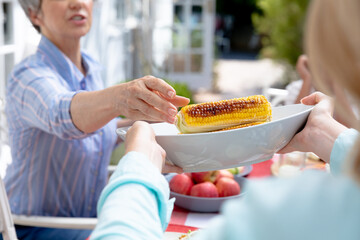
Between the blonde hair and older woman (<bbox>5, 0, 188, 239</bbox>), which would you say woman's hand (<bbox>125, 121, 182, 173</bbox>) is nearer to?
older woman (<bbox>5, 0, 188, 239</bbox>)

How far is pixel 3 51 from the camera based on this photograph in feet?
8.66

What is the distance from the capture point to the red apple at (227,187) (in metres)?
1.44

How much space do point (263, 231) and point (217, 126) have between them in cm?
76

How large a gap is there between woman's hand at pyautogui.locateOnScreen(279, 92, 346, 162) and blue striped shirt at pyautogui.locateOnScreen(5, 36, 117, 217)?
0.70 metres

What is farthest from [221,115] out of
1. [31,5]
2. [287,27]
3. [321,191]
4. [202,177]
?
[287,27]

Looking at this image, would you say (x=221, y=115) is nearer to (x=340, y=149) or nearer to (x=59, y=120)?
(x=340, y=149)

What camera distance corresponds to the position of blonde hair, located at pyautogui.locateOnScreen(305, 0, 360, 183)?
1.45 ft

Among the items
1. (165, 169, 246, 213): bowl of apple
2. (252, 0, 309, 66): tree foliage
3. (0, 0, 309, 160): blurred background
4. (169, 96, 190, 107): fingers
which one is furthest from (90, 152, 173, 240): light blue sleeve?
(252, 0, 309, 66): tree foliage

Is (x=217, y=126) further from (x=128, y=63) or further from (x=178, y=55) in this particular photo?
(x=178, y=55)

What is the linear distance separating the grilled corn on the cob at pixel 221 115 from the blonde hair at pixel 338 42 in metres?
0.72

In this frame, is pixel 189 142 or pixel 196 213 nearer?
pixel 189 142

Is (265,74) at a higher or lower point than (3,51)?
lower

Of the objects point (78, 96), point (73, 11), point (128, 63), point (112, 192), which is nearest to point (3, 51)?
point (73, 11)

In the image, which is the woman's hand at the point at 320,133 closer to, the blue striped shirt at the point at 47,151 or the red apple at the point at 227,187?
the red apple at the point at 227,187
